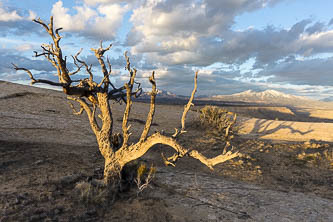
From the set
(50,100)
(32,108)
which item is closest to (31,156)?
(32,108)

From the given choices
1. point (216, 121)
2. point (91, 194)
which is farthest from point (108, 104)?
point (216, 121)

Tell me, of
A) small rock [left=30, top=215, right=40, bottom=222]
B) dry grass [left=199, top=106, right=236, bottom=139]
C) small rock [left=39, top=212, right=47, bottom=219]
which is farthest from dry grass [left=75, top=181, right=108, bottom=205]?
dry grass [left=199, top=106, right=236, bottom=139]

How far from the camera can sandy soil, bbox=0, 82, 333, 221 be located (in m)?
4.69

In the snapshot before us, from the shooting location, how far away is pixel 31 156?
298 inches

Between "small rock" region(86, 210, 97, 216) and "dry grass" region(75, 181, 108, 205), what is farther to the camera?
"dry grass" region(75, 181, 108, 205)

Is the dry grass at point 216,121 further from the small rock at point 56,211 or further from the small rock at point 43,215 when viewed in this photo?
the small rock at point 43,215

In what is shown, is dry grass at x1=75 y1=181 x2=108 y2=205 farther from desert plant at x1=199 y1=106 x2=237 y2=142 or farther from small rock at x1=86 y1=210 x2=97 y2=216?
desert plant at x1=199 y1=106 x2=237 y2=142

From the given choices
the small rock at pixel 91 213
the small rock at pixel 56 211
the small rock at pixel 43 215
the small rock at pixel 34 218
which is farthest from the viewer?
the small rock at pixel 91 213

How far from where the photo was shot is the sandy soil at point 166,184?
4.69m

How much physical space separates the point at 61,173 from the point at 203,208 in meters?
3.97

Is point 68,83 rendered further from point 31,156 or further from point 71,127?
point 71,127

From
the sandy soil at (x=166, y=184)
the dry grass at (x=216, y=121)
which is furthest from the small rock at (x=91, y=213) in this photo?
the dry grass at (x=216, y=121)

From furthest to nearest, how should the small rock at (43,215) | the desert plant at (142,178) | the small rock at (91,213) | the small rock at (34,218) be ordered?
1. the desert plant at (142,178)
2. the small rock at (91,213)
3. the small rock at (43,215)
4. the small rock at (34,218)

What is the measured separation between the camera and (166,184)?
6.66 metres
